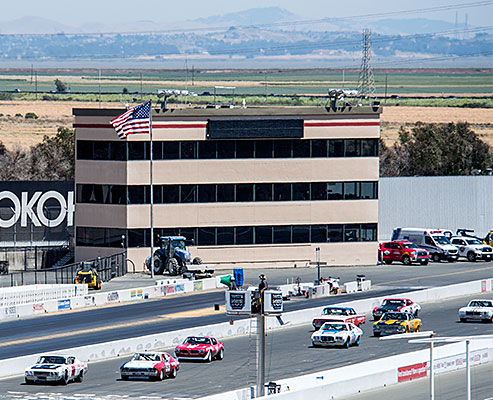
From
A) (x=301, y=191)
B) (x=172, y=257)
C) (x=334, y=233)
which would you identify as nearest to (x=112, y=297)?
(x=172, y=257)

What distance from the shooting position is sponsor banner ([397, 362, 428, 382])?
4169 cm

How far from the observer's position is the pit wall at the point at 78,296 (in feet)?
203

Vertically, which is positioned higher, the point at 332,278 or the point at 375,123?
the point at 375,123

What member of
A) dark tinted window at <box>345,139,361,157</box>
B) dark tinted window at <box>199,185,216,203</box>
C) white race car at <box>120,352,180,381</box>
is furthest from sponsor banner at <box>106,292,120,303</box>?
dark tinted window at <box>345,139,361,157</box>

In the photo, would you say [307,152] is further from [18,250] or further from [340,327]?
Answer: [340,327]

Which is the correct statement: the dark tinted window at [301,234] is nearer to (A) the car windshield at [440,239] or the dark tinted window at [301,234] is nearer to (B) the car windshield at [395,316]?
(A) the car windshield at [440,239]

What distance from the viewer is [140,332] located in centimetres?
5541

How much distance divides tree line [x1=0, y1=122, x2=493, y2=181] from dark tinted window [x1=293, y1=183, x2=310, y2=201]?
4634 cm

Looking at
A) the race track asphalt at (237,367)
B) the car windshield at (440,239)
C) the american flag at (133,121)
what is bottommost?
the race track asphalt at (237,367)

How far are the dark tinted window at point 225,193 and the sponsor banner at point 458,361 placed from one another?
123 ft

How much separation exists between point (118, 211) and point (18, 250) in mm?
10427

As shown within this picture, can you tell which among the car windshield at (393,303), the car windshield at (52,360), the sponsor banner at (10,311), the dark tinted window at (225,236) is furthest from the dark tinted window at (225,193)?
the car windshield at (52,360)

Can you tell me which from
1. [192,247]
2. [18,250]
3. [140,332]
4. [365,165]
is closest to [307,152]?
[365,165]

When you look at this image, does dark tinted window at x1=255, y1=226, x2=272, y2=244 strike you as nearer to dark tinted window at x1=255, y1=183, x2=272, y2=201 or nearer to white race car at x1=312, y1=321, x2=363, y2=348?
dark tinted window at x1=255, y1=183, x2=272, y2=201
